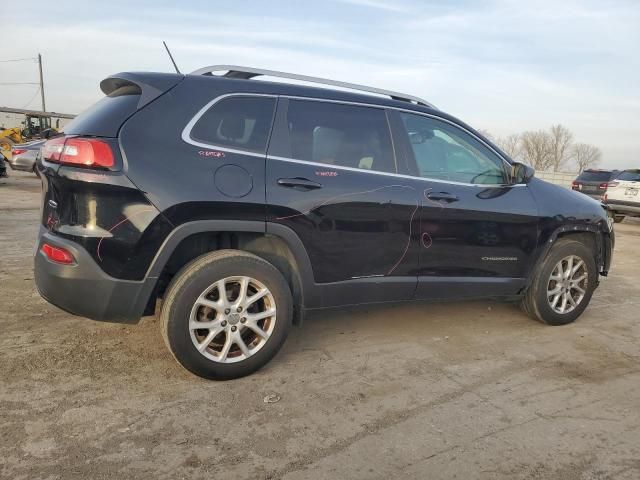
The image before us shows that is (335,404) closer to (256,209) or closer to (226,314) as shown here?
(226,314)

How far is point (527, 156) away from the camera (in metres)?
65.2

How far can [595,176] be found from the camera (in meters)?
16.4

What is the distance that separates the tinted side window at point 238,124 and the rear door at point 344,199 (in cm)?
8

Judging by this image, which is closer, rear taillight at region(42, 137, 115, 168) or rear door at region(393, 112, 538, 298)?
rear taillight at region(42, 137, 115, 168)

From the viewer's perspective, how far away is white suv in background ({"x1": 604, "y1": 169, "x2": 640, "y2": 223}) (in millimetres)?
12617

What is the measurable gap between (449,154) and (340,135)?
99 cm

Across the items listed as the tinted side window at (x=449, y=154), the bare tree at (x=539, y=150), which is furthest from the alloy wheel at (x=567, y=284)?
the bare tree at (x=539, y=150)

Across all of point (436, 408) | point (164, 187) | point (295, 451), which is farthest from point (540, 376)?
point (164, 187)

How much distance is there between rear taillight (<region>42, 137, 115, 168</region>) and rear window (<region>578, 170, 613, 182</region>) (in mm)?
16645

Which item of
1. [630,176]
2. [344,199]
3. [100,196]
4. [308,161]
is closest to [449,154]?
[344,199]

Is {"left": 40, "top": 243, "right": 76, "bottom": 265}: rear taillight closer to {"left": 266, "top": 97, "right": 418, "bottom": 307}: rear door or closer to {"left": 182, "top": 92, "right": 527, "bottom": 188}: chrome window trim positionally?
{"left": 182, "top": 92, "right": 527, "bottom": 188}: chrome window trim

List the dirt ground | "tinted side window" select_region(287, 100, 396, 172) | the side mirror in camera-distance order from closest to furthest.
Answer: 1. the dirt ground
2. "tinted side window" select_region(287, 100, 396, 172)
3. the side mirror

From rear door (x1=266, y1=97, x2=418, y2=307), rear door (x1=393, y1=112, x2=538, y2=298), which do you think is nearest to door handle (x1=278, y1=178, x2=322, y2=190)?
rear door (x1=266, y1=97, x2=418, y2=307)

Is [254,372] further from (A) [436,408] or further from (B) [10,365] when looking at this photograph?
(B) [10,365]
